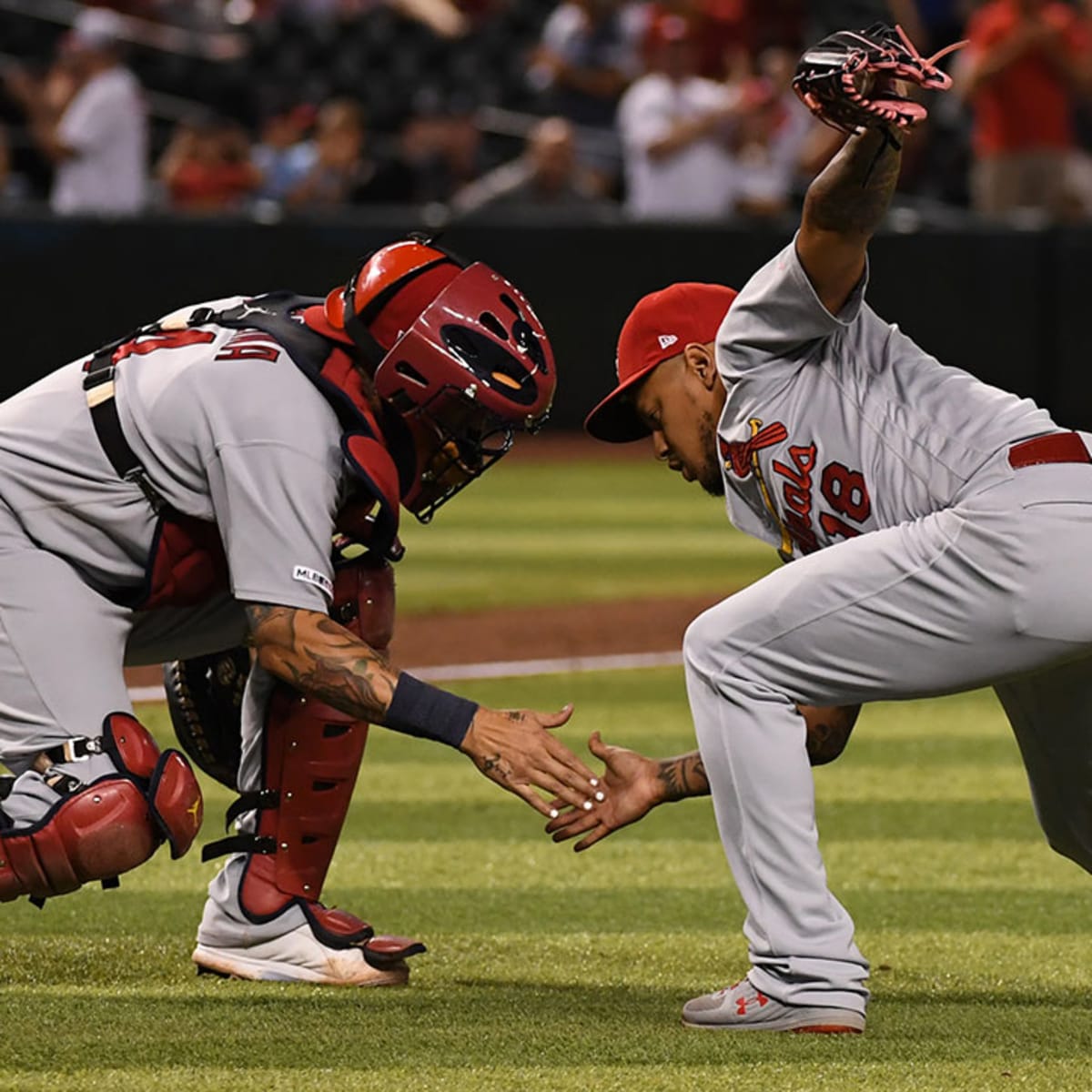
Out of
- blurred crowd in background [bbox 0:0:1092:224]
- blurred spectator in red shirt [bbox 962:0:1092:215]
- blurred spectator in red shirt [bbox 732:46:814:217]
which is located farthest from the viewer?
blurred spectator in red shirt [bbox 732:46:814:217]

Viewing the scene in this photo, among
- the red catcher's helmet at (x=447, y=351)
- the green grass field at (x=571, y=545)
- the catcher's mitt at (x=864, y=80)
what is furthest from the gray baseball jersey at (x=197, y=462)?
the green grass field at (x=571, y=545)

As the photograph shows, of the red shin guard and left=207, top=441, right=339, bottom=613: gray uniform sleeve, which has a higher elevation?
left=207, top=441, right=339, bottom=613: gray uniform sleeve

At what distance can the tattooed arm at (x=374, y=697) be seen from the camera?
12.7 ft

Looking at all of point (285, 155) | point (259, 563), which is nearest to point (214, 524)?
point (259, 563)

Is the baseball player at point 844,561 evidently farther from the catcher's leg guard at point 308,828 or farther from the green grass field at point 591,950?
the catcher's leg guard at point 308,828

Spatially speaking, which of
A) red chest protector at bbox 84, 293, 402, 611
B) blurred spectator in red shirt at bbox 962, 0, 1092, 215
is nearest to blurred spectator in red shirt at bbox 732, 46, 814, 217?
blurred spectator in red shirt at bbox 962, 0, 1092, 215

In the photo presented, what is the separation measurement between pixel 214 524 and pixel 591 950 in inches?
46.9

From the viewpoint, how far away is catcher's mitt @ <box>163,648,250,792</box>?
471cm

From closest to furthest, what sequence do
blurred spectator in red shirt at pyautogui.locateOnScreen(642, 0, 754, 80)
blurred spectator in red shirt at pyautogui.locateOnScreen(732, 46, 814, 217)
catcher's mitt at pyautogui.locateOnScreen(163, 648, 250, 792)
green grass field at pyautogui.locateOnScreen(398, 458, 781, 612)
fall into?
catcher's mitt at pyautogui.locateOnScreen(163, 648, 250, 792), green grass field at pyautogui.locateOnScreen(398, 458, 781, 612), blurred spectator in red shirt at pyautogui.locateOnScreen(732, 46, 814, 217), blurred spectator in red shirt at pyautogui.locateOnScreen(642, 0, 754, 80)

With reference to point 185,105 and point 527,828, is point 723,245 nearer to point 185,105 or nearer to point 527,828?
point 185,105

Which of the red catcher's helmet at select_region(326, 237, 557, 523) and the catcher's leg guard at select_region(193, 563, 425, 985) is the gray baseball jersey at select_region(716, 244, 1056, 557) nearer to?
the red catcher's helmet at select_region(326, 237, 557, 523)

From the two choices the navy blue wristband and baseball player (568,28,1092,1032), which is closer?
baseball player (568,28,1092,1032)

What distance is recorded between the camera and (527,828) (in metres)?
6.12

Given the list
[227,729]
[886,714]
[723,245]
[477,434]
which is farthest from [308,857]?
[723,245]
